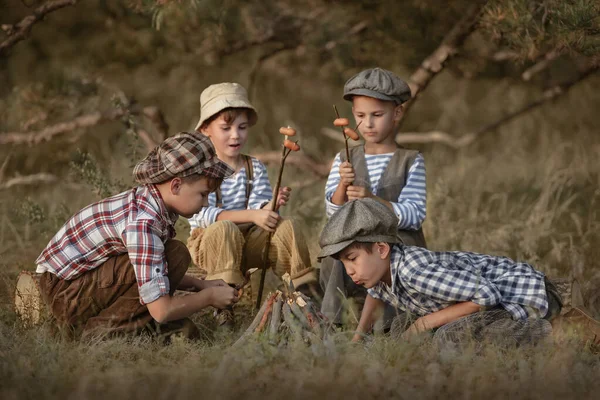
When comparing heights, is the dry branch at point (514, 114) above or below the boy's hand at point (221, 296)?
above

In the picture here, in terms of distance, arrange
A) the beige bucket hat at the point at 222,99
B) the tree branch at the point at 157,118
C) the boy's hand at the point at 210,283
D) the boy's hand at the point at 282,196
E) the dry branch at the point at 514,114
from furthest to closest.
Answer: the dry branch at the point at 514,114, the tree branch at the point at 157,118, the beige bucket hat at the point at 222,99, the boy's hand at the point at 282,196, the boy's hand at the point at 210,283

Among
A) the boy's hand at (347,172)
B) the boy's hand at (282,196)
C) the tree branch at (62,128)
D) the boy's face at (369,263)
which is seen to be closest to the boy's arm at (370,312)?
the boy's face at (369,263)

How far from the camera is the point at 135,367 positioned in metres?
3.16

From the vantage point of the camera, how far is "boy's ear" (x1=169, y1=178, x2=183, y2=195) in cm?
361

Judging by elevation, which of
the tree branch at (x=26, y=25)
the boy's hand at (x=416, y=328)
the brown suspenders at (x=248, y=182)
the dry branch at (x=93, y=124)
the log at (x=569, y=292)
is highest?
the tree branch at (x=26, y=25)

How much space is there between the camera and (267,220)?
4.14 metres

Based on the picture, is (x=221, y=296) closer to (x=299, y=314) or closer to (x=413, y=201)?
(x=299, y=314)

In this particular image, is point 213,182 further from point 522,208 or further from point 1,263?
point 522,208

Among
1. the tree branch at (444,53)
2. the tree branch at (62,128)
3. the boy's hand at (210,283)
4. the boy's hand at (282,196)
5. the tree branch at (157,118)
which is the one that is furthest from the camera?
the tree branch at (62,128)

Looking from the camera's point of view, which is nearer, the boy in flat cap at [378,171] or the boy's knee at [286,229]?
the boy in flat cap at [378,171]

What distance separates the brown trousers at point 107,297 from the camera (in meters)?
3.66

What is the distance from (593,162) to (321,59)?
2.47 m

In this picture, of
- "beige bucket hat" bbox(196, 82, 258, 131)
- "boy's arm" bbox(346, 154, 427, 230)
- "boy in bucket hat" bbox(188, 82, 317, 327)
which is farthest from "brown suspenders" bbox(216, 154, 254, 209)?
"boy's arm" bbox(346, 154, 427, 230)

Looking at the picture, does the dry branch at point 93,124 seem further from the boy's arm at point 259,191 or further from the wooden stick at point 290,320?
the wooden stick at point 290,320
